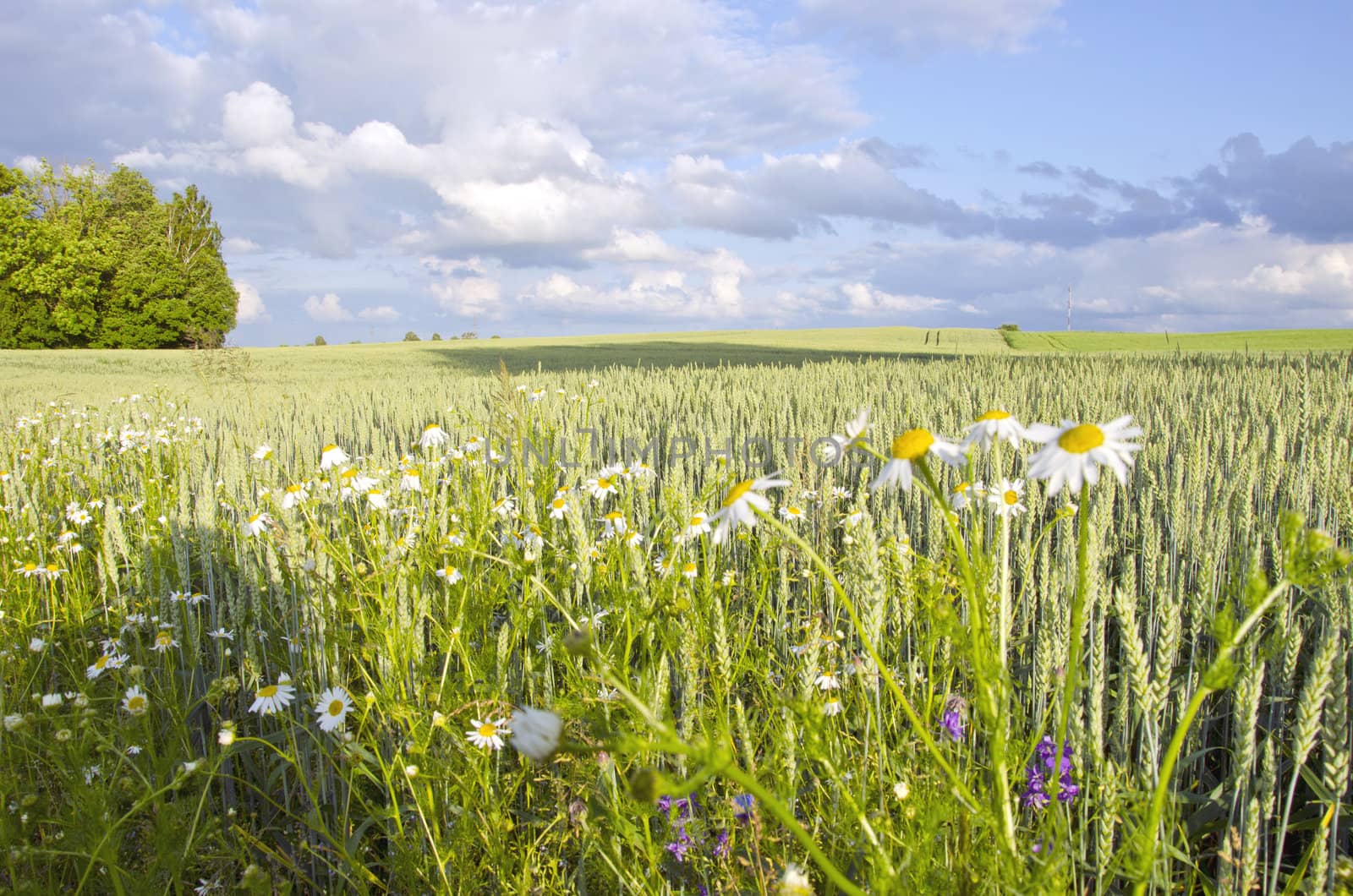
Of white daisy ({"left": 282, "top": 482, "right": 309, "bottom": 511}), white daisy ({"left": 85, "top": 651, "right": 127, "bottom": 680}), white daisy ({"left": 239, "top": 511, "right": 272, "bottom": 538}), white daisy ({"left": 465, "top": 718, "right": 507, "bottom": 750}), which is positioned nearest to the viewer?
white daisy ({"left": 465, "top": 718, "right": 507, "bottom": 750})

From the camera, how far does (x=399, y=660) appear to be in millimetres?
1819

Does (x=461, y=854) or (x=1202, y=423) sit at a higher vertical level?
(x=1202, y=423)

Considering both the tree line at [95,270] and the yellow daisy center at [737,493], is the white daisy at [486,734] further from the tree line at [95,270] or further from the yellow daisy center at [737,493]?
the tree line at [95,270]

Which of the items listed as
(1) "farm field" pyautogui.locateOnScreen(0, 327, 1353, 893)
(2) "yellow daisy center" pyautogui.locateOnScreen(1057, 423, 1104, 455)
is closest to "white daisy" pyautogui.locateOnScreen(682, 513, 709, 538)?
(1) "farm field" pyautogui.locateOnScreen(0, 327, 1353, 893)

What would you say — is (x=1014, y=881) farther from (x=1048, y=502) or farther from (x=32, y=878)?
(x=1048, y=502)

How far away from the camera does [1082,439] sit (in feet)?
2.76

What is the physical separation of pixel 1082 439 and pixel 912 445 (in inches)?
7.7

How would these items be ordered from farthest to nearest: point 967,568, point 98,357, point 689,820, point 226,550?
point 98,357
point 226,550
point 689,820
point 967,568

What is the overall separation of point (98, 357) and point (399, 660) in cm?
2581

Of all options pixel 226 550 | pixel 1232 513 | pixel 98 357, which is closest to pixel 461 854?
pixel 226 550

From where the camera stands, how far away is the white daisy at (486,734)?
158 cm

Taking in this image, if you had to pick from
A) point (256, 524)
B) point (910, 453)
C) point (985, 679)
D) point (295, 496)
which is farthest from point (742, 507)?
point (256, 524)

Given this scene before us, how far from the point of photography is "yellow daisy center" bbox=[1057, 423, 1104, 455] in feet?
2.75

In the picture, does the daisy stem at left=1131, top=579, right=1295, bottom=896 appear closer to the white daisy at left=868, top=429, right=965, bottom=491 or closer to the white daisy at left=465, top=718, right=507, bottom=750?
the white daisy at left=868, top=429, right=965, bottom=491
